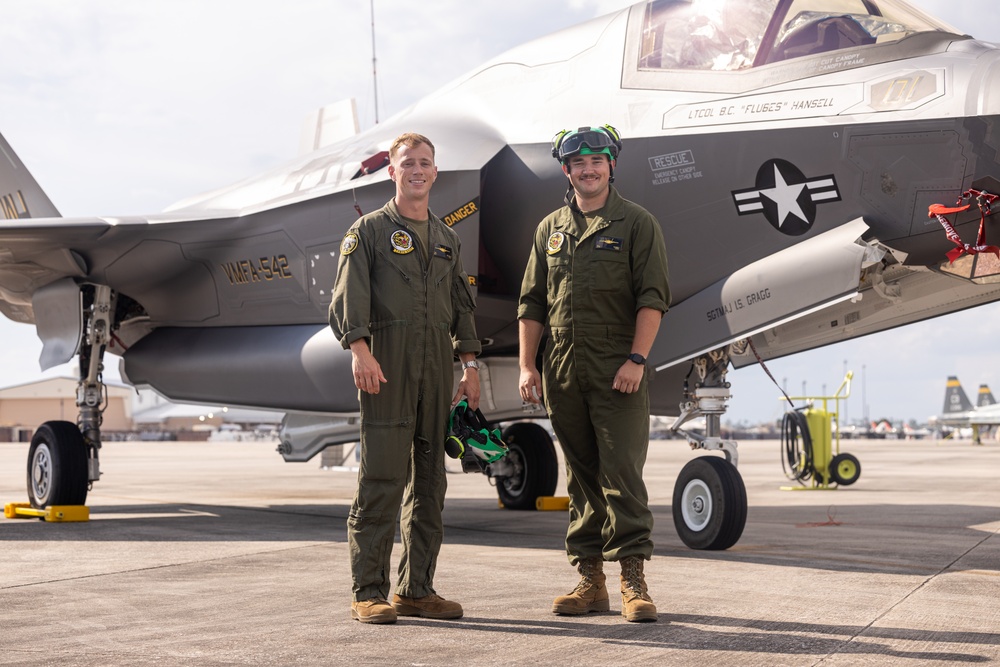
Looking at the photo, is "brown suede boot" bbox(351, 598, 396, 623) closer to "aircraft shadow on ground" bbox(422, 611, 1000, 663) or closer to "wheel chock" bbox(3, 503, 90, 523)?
"aircraft shadow on ground" bbox(422, 611, 1000, 663)

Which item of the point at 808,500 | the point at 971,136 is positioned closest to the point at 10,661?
the point at 971,136

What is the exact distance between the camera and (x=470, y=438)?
4523mm

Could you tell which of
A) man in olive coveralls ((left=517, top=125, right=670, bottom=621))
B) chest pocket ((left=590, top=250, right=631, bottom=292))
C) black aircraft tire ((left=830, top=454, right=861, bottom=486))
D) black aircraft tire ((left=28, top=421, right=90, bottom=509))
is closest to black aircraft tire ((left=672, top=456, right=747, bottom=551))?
man in olive coveralls ((left=517, top=125, right=670, bottom=621))

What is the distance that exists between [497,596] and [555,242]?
1.77 m

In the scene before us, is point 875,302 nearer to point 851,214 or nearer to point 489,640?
point 851,214

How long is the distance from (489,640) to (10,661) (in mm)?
1699

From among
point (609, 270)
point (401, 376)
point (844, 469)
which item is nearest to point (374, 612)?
point (401, 376)

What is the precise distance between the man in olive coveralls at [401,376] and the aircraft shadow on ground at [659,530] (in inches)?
104

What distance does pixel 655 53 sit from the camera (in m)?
6.87

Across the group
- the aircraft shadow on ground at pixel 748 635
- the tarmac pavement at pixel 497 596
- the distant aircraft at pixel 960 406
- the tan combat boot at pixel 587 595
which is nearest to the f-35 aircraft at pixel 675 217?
→ the tarmac pavement at pixel 497 596

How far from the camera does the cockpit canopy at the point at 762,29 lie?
629cm

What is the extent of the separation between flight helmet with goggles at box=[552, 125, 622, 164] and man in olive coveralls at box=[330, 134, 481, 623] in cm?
64

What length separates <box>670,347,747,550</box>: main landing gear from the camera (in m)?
6.60

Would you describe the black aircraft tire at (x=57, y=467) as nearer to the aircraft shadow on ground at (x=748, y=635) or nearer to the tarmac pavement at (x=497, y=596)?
the tarmac pavement at (x=497, y=596)
